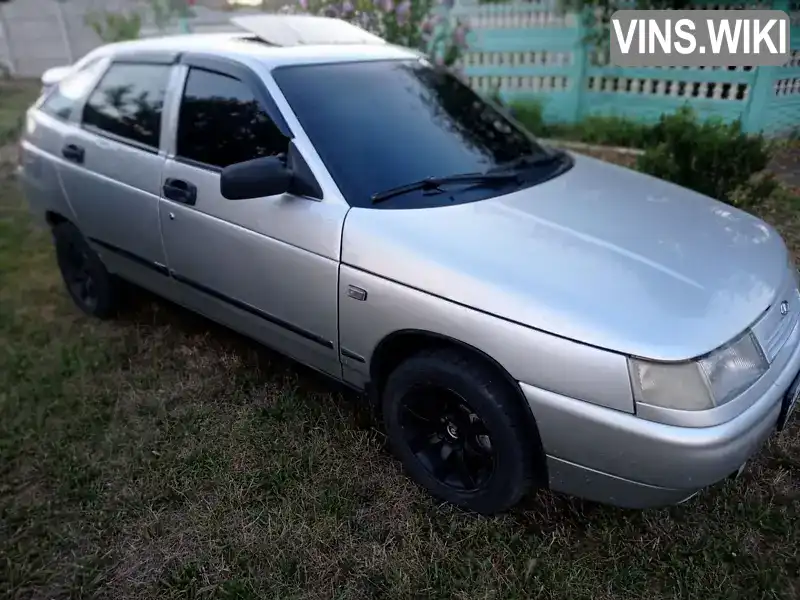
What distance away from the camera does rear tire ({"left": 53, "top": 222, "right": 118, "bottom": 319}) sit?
12.3 ft

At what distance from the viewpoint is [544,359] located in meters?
1.96

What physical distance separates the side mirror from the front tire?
0.85 metres

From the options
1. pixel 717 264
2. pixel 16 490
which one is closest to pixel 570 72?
pixel 717 264

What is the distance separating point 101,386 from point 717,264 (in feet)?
9.36

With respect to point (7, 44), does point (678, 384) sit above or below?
above

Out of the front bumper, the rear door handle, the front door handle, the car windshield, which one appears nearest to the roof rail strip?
the car windshield

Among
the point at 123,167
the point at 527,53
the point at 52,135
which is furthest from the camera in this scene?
the point at 527,53

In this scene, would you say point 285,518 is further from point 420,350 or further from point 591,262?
point 591,262

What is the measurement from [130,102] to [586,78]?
618 centimetres

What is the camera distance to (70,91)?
3.74 m

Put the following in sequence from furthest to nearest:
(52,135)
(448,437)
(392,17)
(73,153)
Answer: (392,17) → (52,135) → (73,153) → (448,437)

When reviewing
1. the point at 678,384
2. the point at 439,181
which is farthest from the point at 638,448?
the point at 439,181

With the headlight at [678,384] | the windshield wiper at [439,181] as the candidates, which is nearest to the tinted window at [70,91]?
the windshield wiper at [439,181]

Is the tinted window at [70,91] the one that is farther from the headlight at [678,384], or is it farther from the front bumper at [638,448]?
the headlight at [678,384]
